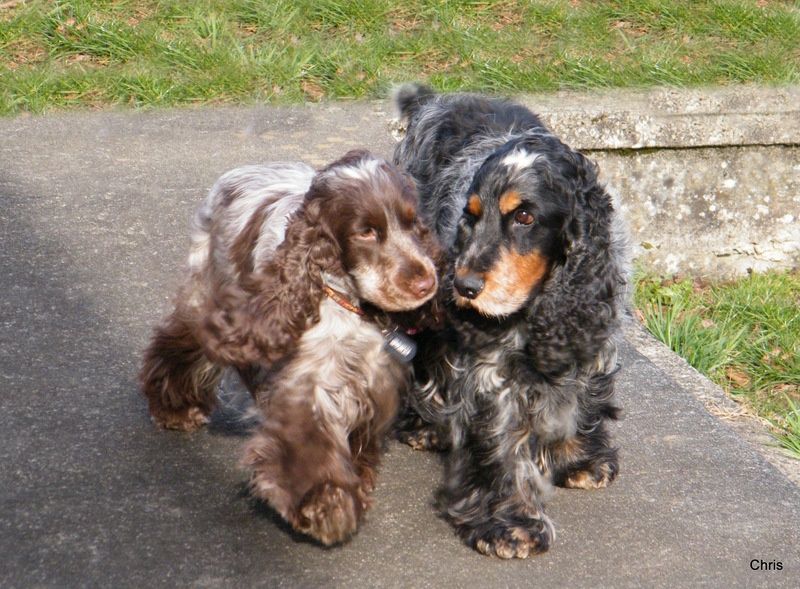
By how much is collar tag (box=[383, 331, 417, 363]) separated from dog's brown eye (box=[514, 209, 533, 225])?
547 millimetres

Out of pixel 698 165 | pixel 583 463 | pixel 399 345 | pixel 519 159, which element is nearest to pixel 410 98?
pixel 519 159

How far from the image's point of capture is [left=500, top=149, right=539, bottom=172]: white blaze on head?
321 cm

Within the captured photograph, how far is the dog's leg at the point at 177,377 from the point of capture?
12.1 ft

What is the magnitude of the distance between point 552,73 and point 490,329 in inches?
181

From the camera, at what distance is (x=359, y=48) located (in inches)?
301

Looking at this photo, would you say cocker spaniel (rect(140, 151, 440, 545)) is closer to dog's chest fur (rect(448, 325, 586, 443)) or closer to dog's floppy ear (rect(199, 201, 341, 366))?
dog's floppy ear (rect(199, 201, 341, 366))

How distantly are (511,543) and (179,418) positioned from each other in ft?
4.43

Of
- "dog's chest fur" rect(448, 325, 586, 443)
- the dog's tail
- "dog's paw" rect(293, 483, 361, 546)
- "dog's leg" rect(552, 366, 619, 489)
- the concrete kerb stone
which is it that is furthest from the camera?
the concrete kerb stone

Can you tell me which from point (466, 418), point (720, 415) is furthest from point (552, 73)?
point (466, 418)

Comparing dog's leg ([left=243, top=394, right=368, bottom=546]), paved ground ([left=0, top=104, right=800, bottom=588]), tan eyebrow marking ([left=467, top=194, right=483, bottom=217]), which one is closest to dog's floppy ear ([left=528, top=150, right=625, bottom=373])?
tan eyebrow marking ([left=467, top=194, right=483, bottom=217])

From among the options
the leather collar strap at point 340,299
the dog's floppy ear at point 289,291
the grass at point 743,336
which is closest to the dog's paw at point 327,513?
the dog's floppy ear at point 289,291

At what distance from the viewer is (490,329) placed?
10.9ft

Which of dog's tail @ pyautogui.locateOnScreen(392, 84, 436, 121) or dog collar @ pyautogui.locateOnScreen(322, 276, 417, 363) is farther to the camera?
dog's tail @ pyautogui.locateOnScreen(392, 84, 436, 121)

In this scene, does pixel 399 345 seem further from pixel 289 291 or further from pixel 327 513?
pixel 327 513
